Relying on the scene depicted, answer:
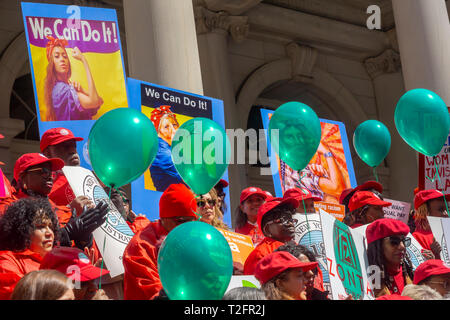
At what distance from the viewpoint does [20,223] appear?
4.11 m

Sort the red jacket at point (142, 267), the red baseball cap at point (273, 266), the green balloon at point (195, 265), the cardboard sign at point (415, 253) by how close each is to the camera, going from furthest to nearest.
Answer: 1. the cardboard sign at point (415, 253)
2. the red jacket at point (142, 267)
3. the red baseball cap at point (273, 266)
4. the green balloon at point (195, 265)

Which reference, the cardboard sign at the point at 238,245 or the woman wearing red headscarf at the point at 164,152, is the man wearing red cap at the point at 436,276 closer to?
the cardboard sign at the point at 238,245

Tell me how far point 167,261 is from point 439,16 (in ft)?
23.8

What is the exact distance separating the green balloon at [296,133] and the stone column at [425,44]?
393 centimetres

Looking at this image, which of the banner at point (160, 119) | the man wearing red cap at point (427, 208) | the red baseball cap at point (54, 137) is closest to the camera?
the red baseball cap at point (54, 137)

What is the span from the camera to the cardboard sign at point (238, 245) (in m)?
5.20

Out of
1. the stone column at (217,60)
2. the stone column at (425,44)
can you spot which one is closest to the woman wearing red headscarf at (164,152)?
the stone column at (425,44)

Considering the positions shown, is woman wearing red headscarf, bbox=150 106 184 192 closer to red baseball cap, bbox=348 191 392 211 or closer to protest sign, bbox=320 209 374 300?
red baseball cap, bbox=348 191 392 211

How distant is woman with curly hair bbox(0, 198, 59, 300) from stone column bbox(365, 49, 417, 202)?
1167 cm

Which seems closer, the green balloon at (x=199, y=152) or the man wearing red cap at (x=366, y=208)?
the green balloon at (x=199, y=152)

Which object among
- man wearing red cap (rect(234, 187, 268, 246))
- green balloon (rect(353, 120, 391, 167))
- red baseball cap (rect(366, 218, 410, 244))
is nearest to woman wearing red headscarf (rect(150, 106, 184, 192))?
man wearing red cap (rect(234, 187, 268, 246))

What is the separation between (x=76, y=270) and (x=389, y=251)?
2409 mm

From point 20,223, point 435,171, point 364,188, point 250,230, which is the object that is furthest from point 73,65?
point 435,171

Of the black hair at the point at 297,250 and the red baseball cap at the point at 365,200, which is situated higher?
the red baseball cap at the point at 365,200
